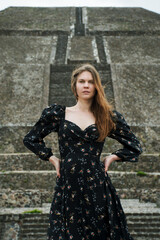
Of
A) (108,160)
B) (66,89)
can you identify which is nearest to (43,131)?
(108,160)

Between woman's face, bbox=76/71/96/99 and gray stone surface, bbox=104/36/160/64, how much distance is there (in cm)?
1386

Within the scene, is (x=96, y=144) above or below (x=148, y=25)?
above

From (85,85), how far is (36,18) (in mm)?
21933

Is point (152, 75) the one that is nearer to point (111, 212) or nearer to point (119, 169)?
point (119, 169)

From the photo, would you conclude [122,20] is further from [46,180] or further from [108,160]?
[108,160]

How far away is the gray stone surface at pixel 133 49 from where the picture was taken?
16.4m

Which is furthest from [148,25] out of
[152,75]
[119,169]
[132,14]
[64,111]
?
[64,111]

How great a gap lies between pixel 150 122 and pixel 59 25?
13.2m

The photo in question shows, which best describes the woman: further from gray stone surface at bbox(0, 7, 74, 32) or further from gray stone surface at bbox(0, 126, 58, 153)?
gray stone surface at bbox(0, 7, 74, 32)

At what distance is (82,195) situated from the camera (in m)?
2.33

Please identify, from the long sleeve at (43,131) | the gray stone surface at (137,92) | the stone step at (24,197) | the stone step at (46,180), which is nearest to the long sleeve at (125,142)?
the long sleeve at (43,131)

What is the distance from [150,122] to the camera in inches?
455

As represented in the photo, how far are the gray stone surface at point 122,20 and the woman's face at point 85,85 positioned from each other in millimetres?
18823

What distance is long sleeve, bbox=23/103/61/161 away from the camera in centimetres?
260
